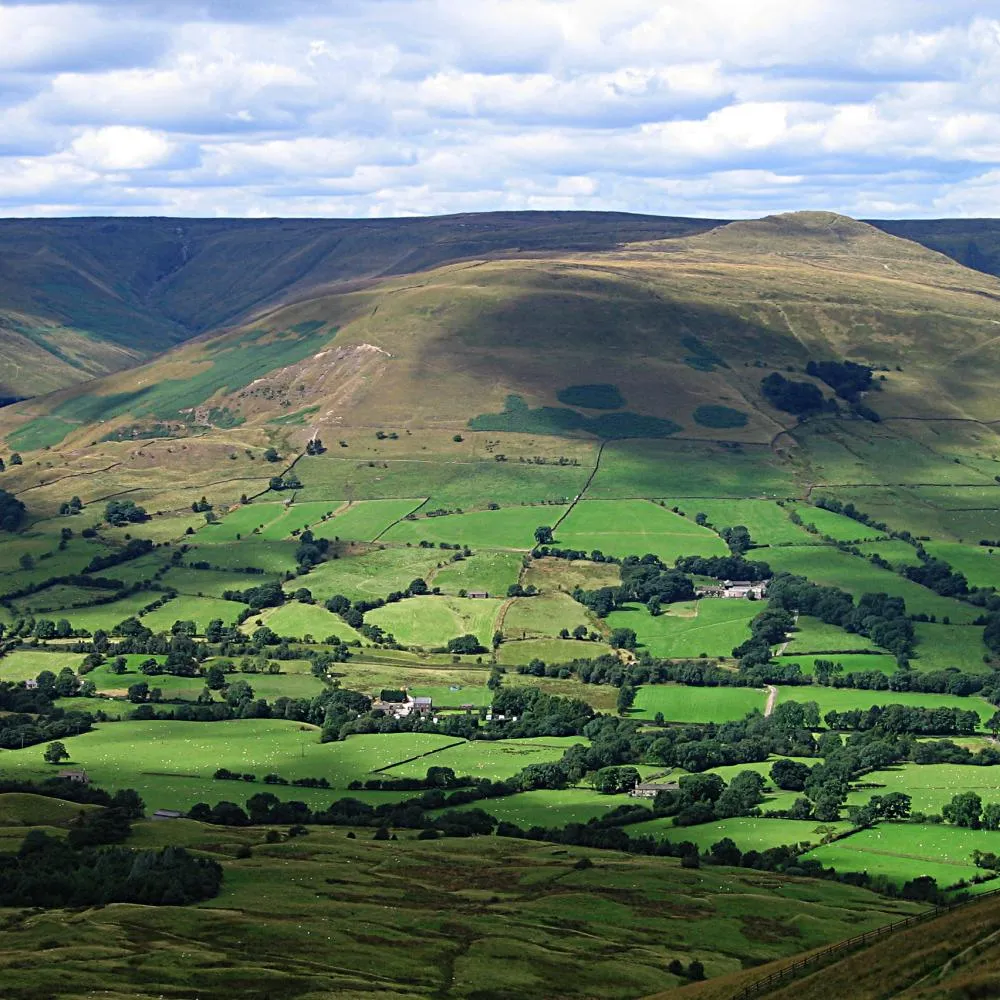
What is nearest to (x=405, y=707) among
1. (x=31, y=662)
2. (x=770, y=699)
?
(x=770, y=699)

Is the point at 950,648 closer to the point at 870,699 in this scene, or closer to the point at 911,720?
the point at 870,699

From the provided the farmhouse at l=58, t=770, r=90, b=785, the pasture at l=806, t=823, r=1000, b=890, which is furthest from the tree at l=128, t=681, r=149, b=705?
the pasture at l=806, t=823, r=1000, b=890

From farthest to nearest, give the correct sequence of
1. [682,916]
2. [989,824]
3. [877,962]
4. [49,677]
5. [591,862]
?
1. [49,677]
2. [989,824]
3. [591,862]
4. [682,916]
5. [877,962]

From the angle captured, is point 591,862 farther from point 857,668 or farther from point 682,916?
point 857,668

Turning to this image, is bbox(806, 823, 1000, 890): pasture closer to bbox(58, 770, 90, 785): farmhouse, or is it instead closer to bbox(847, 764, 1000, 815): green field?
bbox(847, 764, 1000, 815): green field

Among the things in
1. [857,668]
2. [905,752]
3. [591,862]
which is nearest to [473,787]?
[591,862]

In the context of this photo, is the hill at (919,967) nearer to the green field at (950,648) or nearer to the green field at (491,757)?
the green field at (491,757)

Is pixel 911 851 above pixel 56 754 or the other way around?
above

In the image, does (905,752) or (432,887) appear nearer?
(432,887)
